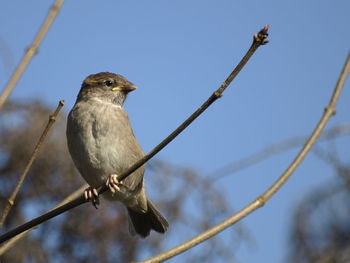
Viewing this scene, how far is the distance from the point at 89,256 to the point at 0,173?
1.07 metres

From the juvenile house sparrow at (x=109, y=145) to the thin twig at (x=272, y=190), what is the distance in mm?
1418

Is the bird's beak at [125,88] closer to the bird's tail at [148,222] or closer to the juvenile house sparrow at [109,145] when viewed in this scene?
the juvenile house sparrow at [109,145]

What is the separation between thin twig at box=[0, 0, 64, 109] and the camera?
7.75 feet

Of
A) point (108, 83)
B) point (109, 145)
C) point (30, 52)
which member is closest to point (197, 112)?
point (30, 52)

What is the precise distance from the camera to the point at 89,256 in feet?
16.2

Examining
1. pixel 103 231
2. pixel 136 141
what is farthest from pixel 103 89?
Result: pixel 103 231

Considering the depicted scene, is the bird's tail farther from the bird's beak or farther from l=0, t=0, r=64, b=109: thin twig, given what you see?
l=0, t=0, r=64, b=109: thin twig

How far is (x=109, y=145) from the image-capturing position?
4414mm

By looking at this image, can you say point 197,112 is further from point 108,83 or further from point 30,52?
point 108,83

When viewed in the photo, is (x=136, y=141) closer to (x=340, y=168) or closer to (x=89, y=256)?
(x=89, y=256)

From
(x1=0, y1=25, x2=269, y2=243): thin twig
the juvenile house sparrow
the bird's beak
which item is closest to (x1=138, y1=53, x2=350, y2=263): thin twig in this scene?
(x1=0, y1=25, x2=269, y2=243): thin twig

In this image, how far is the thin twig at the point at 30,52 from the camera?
93.0 inches

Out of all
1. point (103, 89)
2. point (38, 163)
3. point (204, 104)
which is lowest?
point (38, 163)

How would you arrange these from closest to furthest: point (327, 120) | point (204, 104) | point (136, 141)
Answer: point (204, 104), point (327, 120), point (136, 141)
